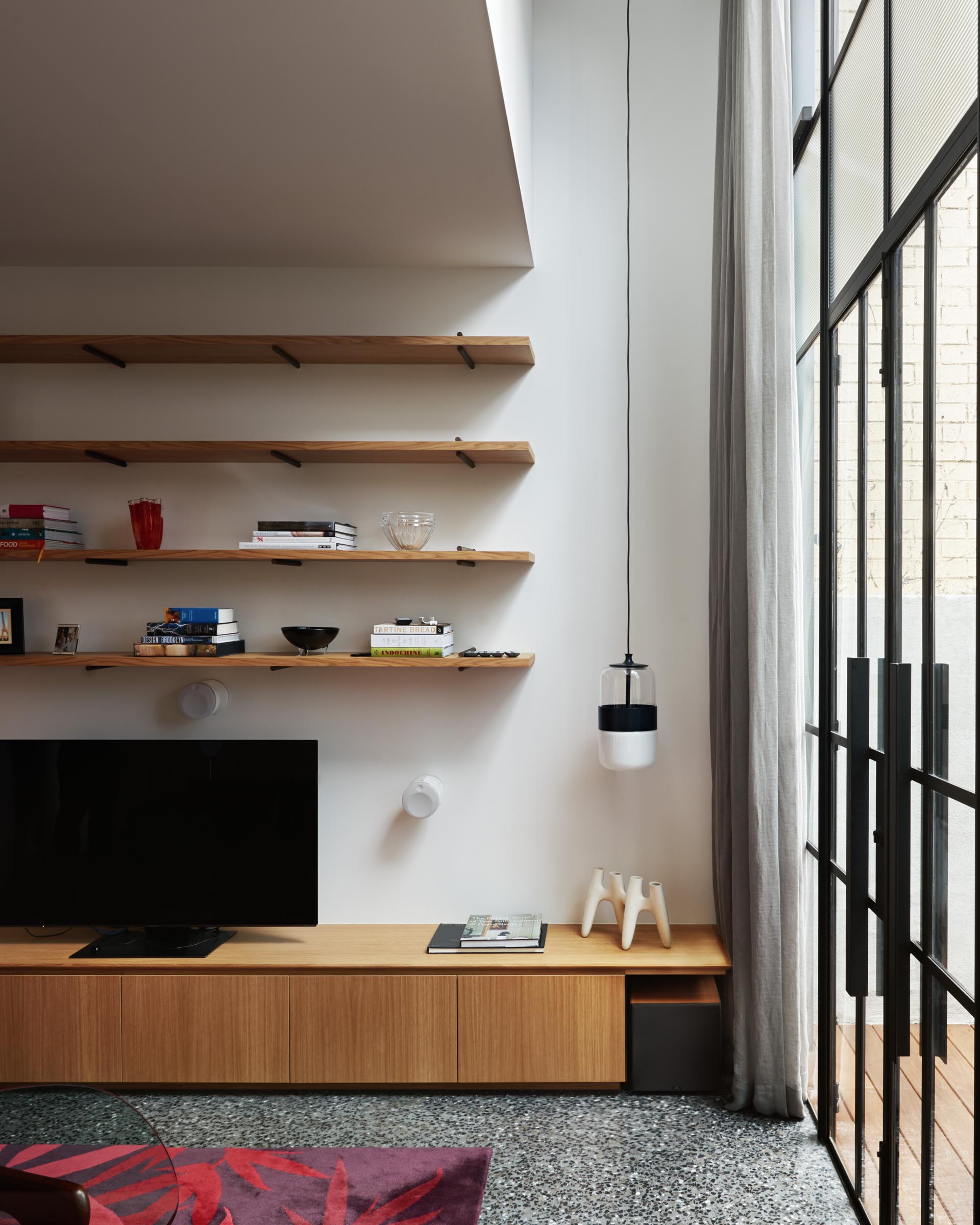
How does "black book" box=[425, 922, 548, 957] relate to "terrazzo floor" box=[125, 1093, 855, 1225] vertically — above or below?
above

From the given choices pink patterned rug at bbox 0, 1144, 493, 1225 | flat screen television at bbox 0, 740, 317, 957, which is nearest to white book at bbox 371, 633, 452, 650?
flat screen television at bbox 0, 740, 317, 957

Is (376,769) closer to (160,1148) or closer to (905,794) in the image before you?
(160,1148)

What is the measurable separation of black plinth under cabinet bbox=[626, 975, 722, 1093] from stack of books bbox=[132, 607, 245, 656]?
1.67 m

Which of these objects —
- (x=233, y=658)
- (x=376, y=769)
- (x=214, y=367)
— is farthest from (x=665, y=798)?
(x=214, y=367)

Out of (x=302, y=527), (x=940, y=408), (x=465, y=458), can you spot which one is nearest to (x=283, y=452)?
(x=302, y=527)

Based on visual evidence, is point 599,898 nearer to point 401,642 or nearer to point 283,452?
point 401,642

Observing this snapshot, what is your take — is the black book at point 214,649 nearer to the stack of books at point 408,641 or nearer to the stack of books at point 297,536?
the stack of books at point 297,536

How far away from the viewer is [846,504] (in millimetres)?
2195

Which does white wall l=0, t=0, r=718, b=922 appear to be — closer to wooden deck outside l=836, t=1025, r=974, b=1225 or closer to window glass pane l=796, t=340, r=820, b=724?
window glass pane l=796, t=340, r=820, b=724

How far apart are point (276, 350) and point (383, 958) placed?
1.89 m

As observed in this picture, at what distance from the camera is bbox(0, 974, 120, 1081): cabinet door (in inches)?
110

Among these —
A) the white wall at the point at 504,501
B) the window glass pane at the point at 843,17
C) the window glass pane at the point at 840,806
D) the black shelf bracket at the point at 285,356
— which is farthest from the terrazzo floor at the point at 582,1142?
the window glass pane at the point at 843,17

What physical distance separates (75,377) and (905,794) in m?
2.85

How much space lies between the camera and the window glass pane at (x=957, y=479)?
56.1 inches
